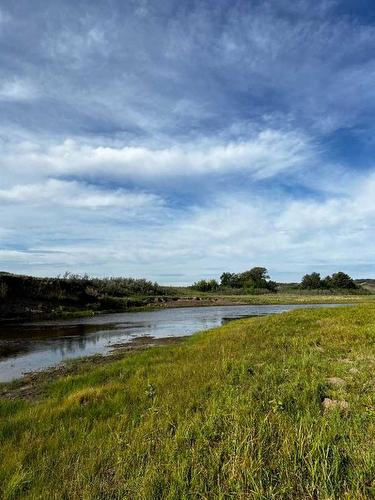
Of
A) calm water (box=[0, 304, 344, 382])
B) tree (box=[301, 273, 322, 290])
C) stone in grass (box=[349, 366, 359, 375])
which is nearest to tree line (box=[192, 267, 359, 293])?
tree (box=[301, 273, 322, 290])

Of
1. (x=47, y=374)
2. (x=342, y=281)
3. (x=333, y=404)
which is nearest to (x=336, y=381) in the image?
(x=333, y=404)

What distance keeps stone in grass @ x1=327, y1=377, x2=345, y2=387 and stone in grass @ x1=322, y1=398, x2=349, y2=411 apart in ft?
3.21

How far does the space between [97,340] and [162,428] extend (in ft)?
74.3

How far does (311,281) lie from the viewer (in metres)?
156

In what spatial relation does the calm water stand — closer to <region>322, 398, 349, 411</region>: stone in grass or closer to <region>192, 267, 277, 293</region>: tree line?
<region>322, 398, 349, 411</region>: stone in grass

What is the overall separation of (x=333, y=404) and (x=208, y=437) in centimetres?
266

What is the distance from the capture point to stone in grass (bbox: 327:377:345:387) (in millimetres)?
8055

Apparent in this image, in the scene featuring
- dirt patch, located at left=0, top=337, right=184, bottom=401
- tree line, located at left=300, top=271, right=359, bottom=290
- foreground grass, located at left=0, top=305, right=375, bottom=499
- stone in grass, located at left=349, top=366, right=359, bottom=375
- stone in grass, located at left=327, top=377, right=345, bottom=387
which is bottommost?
dirt patch, located at left=0, top=337, right=184, bottom=401

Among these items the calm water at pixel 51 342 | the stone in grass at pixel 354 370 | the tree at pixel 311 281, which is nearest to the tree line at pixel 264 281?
the tree at pixel 311 281

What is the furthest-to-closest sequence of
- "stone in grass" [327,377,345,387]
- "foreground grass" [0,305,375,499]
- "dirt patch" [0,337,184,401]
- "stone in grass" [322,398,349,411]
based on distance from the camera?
"dirt patch" [0,337,184,401] < "stone in grass" [327,377,345,387] < "stone in grass" [322,398,349,411] < "foreground grass" [0,305,375,499]

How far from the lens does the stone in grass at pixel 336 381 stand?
8.05 m

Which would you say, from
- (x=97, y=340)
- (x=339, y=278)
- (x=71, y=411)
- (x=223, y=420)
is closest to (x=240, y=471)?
(x=223, y=420)

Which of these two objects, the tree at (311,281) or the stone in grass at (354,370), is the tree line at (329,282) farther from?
the stone in grass at (354,370)

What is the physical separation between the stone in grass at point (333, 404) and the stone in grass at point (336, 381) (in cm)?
98
